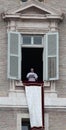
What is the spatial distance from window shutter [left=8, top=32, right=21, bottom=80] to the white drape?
27.2 inches

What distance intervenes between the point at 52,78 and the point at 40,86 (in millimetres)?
542

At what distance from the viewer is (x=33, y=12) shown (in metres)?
75.6

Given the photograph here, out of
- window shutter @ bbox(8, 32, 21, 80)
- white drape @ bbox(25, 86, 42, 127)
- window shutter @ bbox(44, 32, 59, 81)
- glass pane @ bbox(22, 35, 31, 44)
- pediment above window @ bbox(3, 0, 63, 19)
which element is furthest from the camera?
glass pane @ bbox(22, 35, 31, 44)

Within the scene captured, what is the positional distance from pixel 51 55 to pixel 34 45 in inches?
29.5

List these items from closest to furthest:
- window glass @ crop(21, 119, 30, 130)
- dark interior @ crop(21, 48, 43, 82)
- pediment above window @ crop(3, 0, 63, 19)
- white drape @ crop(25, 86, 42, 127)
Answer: white drape @ crop(25, 86, 42, 127), window glass @ crop(21, 119, 30, 130), pediment above window @ crop(3, 0, 63, 19), dark interior @ crop(21, 48, 43, 82)

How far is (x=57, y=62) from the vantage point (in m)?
75.3

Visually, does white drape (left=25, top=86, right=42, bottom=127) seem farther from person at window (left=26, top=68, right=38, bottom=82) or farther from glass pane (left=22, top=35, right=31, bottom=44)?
glass pane (left=22, top=35, right=31, bottom=44)

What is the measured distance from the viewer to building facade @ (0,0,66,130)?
246ft

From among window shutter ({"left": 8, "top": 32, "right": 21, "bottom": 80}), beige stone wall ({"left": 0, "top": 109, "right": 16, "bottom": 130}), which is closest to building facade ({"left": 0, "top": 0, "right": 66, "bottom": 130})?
window shutter ({"left": 8, "top": 32, "right": 21, "bottom": 80})

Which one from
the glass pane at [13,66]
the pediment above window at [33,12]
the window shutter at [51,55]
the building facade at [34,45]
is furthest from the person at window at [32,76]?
the pediment above window at [33,12]

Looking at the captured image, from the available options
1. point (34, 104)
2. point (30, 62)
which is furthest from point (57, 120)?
point (30, 62)

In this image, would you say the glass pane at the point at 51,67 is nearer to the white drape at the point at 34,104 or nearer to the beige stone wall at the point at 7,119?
the white drape at the point at 34,104

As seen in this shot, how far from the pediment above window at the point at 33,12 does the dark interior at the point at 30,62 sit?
1.32 m

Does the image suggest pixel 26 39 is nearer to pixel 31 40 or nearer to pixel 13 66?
pixel 31 40
